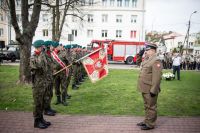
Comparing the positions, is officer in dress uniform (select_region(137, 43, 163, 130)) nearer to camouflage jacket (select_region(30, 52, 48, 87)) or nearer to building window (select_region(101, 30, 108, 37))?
camouflage jacket (select_region(30, 52, 48, 87))

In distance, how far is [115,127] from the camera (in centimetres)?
681

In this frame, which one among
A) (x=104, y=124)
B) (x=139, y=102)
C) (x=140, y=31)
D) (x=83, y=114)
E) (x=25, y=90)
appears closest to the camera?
(x=104, y=124)

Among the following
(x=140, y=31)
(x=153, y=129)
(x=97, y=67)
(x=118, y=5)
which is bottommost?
(x=153, y=129)

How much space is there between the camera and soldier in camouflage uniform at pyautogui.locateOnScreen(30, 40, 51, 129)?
6528 millimetres

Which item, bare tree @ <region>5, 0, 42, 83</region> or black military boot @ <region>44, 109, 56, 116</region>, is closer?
black military boot @ <region>44, 109, 56, 116</region>

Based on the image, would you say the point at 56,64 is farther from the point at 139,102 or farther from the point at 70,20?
the point at 70,20

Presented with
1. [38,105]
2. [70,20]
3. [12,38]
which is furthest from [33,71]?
[12,38]

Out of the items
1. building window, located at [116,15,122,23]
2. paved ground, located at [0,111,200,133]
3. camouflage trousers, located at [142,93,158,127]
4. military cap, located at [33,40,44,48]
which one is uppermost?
building window, located at [116,15,122,23]

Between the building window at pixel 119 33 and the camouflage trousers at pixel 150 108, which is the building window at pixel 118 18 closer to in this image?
the building window at pixel 119 33

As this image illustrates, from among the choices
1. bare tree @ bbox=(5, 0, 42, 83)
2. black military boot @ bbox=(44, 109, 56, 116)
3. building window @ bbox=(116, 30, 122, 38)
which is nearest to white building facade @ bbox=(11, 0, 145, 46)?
building window @ bbox=(116, 30, 122, 38)

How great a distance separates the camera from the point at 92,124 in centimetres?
700

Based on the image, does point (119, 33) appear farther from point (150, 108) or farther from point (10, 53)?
point (150, 108)

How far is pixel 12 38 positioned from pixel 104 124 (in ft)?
176

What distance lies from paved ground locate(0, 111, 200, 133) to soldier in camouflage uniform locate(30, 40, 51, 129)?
34 centimetres
